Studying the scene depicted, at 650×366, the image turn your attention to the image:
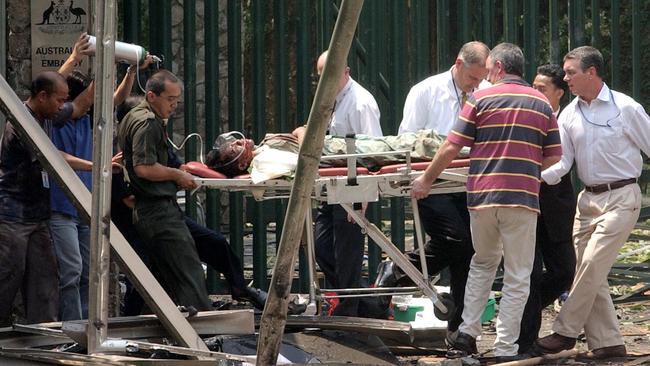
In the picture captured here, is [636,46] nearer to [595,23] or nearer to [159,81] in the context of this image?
[595,23]

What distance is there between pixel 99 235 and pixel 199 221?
408 centimetres

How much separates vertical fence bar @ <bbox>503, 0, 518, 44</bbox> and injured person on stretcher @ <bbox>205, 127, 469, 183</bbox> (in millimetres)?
2352

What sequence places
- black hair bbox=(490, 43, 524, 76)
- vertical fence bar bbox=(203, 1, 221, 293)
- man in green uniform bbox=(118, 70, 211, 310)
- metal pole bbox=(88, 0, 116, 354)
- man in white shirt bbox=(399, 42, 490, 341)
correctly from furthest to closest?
vertical fence bar bbox=(203, 1, 221, 293), man in white shirt bbox=(399, 42, 490, 341), man in green uniform bbox=(118, 70, 211, 310), black hair bbox=(490, 43, 524, 76), metal pole bbox=(88, 0, 116, 354)

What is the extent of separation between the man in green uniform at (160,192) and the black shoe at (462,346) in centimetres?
167

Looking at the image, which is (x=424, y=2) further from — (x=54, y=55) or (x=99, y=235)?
(x=99, y=235)

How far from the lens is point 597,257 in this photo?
27.7 ft

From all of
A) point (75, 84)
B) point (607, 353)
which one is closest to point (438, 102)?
point (607, 353)

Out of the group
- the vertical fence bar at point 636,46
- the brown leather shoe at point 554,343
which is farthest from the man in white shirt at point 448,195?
the vertical fence bar at point 636,46

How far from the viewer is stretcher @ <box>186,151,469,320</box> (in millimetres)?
7902

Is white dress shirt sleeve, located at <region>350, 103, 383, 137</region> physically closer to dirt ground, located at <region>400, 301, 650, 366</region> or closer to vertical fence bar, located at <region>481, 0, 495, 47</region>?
vertical fence bar, located at <region>481, 0, 495, 47</region>

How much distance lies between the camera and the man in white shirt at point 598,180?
8461 mm

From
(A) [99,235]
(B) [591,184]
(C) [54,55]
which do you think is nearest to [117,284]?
(C) [54,55]

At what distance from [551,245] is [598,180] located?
22.1 inches

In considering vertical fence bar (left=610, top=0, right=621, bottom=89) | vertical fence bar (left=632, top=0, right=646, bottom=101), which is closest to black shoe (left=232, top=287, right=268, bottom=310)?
vertical fence bar (left=610, top=0, right=621, bottom=89)
